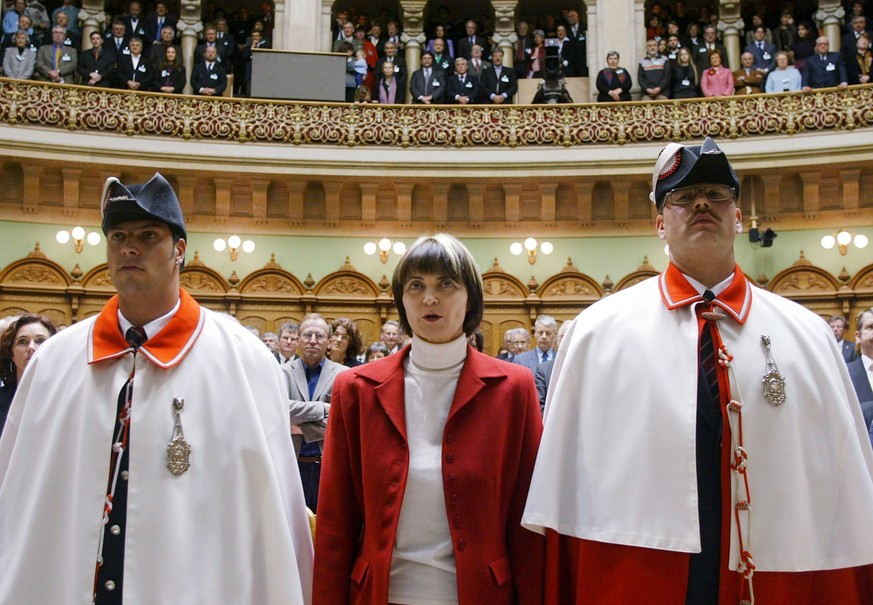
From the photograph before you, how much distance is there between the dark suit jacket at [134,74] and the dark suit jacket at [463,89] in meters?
4.64

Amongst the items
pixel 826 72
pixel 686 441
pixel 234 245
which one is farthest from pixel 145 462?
pixel 826 72

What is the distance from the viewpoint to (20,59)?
12.3 meters

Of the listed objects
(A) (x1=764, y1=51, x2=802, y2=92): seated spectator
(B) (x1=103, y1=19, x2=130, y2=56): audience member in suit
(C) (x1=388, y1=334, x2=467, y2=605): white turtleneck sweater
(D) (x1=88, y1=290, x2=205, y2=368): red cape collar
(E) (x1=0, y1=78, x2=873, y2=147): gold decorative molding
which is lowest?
(C) (x1=388, y1=334, x2=467, y2=605): white turtleneck sweater

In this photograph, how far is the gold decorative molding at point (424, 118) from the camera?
1184 centimetres

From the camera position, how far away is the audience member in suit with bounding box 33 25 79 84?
12438mm

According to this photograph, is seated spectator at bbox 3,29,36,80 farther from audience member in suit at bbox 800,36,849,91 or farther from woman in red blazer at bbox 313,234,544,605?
woman in red blazer at bbox 313,234,544,605

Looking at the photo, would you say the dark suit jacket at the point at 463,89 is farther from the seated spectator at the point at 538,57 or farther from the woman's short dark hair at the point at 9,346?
the woman's short dark hair at the point at 9,346

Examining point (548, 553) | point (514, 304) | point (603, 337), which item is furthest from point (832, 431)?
point (514, 304)

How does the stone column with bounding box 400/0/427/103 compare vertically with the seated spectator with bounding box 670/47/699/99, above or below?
above

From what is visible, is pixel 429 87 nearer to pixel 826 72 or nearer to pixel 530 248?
pixel 530 248

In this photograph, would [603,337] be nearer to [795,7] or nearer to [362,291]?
[362,291]

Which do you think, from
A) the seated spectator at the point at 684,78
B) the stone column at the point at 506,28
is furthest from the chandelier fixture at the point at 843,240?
the stone column at the point at 506,28

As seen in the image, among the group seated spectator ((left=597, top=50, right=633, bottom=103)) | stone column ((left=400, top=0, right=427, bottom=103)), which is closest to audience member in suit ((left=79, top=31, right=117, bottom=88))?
stone column ((left=400, top=0, right=427, bottom=103))

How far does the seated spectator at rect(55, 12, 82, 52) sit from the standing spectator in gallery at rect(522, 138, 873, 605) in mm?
13161
